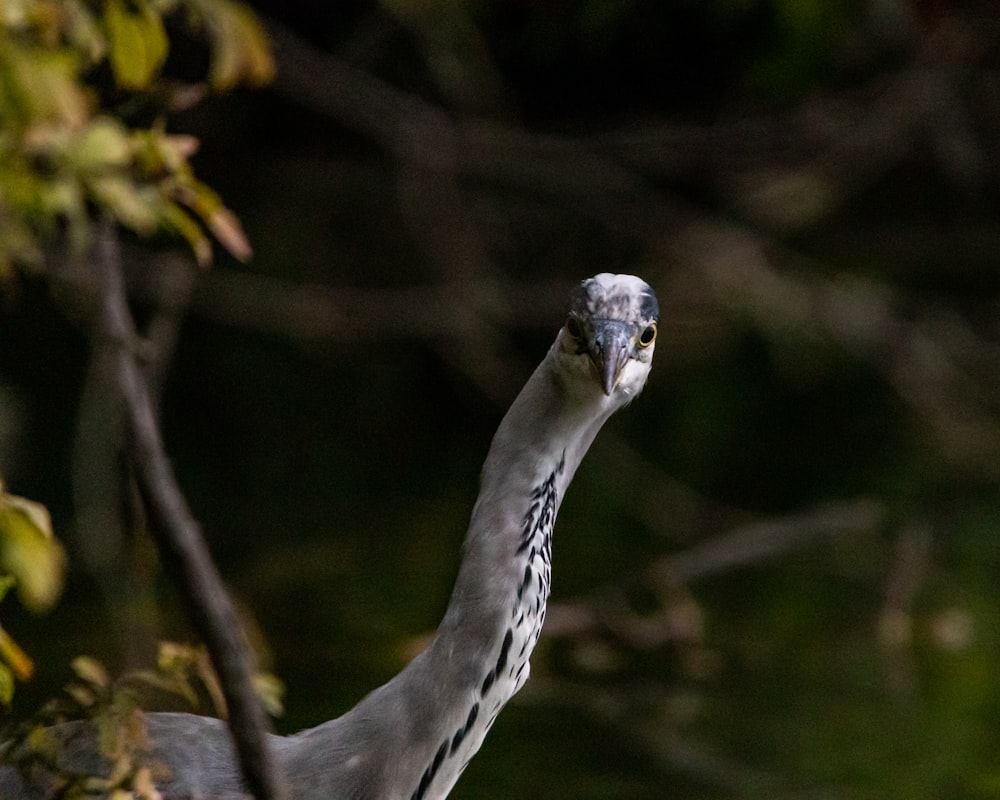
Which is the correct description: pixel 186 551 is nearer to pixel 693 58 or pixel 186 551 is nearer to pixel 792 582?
pixel 792 582

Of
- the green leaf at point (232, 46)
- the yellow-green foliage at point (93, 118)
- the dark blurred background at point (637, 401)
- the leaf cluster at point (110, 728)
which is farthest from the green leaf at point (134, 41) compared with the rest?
the dark blurred background at point (637, 401)

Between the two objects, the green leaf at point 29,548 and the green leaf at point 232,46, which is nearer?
the green leaf at point 29,548

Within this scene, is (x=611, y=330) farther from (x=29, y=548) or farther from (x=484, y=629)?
(x=29, y=548)

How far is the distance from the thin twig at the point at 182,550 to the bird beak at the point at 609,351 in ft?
3.04

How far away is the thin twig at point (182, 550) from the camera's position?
1.49m

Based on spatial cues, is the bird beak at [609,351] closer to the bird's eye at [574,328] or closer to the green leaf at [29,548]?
the bird's eye at [574,328]

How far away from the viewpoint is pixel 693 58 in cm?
833

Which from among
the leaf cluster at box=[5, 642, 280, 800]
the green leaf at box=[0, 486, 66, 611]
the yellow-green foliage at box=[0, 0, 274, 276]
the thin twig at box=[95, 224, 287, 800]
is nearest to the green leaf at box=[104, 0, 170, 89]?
the yellow-green foliage at box=[0, 0, 274, 276]

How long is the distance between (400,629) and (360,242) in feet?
15.8

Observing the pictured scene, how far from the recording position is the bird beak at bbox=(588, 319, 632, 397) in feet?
8.07

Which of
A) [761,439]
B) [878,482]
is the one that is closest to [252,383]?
[761,439]

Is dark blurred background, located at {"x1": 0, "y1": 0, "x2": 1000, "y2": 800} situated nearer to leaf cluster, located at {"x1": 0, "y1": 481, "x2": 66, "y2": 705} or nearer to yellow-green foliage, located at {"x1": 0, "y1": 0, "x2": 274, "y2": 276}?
yellow-green foliage, located at {"x1": 0, "y1": 0, "x2": 274, "y2": 276}

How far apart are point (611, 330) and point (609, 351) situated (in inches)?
1.6

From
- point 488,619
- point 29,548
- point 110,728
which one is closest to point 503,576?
point 488,619
